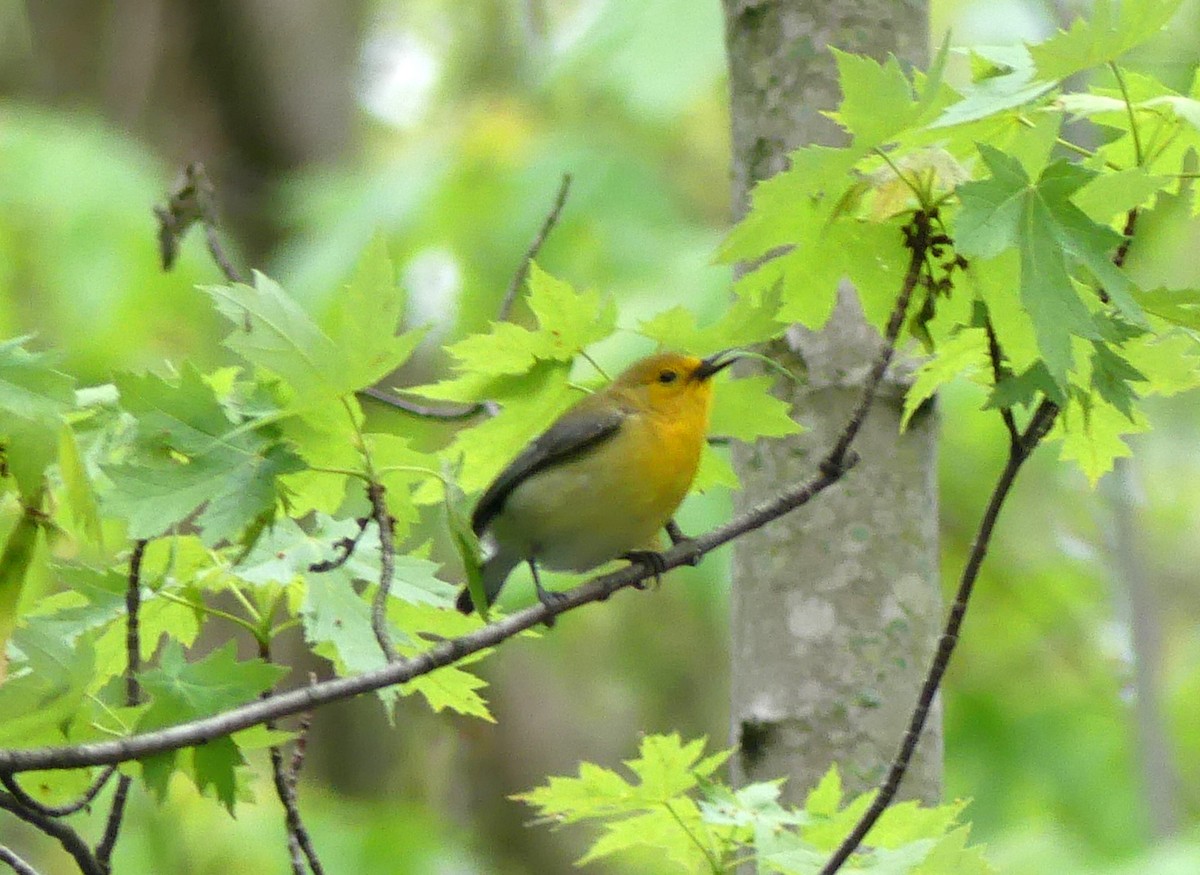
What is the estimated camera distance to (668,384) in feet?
11.2

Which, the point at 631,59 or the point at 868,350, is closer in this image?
the point at 868,350

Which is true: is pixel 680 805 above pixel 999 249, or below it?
below

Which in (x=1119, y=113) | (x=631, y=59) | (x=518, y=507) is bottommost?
(x=518, y=507)

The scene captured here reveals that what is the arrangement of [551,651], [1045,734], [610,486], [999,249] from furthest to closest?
[551,651] → [1045,734] → [610,486] → [999,249]

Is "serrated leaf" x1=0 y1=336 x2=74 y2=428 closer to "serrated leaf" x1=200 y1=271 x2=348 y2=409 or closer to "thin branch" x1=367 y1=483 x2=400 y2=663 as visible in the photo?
"serrated leaf" x1=200 y1=271 x2=348 y2=409

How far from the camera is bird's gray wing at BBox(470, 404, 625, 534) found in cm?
339

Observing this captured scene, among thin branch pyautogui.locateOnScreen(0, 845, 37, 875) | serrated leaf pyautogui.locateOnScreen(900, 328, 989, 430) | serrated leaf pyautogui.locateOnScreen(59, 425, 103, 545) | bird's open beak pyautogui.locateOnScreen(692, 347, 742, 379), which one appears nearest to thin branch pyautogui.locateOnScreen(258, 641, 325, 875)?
thin branch pyautogui.locateOnScreen(0, 845, 37, 875)

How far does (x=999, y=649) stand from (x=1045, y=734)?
2089mm

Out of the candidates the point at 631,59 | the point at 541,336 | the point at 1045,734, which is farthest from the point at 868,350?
the point at 1045,734

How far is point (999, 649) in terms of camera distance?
8414mm

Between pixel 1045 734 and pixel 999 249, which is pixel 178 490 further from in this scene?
pixel 1045 734

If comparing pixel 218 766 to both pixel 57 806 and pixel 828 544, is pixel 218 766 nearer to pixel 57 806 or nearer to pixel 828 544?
pixel 57 806

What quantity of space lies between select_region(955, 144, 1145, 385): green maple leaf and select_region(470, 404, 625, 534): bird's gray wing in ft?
4.70

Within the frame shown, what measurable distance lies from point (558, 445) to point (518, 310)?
18.5 ft
